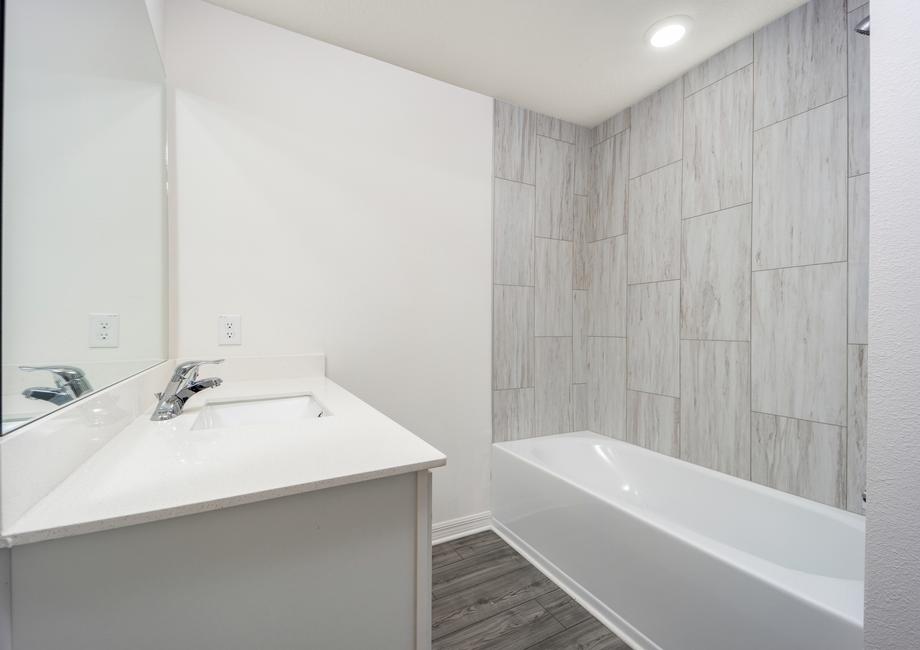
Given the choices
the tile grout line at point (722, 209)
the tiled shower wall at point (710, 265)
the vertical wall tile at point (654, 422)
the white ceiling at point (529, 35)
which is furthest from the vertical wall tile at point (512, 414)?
the white ceiling at point (529, 35)

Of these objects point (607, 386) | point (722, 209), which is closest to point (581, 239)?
point (722, 209)

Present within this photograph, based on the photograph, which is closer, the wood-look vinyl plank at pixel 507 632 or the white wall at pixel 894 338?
the white wall at pixel 894 338

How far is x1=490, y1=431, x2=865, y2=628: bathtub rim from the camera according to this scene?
94 cm

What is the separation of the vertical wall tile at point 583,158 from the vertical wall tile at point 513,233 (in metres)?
0.39

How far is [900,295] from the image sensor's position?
680mm

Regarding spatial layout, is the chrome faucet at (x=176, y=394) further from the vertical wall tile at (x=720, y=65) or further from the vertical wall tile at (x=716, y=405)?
the vertical wall tile at (x=720, y=65)

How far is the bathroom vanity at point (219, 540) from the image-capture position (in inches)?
20.1

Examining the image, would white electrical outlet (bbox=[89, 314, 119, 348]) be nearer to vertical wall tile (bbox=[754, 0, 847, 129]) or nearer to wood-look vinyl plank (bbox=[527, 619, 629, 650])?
wood-look vinyl plank (bbox=[527, 619, 629, 650])

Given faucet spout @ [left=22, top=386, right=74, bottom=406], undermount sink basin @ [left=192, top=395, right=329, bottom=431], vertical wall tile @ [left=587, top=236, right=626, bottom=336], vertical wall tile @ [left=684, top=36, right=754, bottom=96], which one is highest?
vertical wall tile @ [left=684, top=36, right=754, bottom=96]

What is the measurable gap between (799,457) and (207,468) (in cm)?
200

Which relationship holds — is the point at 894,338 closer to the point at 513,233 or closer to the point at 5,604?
the point at 5,604

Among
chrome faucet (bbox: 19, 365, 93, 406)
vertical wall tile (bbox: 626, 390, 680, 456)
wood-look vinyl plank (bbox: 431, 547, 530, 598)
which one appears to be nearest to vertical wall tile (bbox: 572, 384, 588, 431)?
vertical wall tile (bbox: 626, 390, 680, 456)

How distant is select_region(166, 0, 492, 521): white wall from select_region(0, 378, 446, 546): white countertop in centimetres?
75

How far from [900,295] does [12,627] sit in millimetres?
1431
